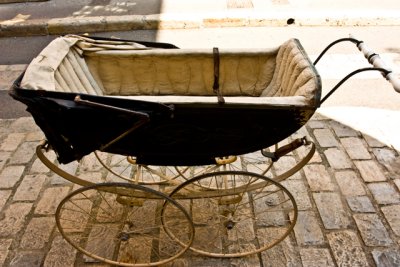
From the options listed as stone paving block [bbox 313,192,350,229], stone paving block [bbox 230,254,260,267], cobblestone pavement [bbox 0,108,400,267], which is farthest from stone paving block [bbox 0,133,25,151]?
stone paving block [bbox 313,192,350,229]

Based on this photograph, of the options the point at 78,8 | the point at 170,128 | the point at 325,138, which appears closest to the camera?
the point at 170,128

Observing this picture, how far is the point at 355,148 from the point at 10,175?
3.37m

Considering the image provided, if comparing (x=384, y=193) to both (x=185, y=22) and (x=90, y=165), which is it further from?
(x=185, y=22)

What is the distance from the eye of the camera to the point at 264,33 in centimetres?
597

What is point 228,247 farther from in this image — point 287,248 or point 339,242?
point 339,242

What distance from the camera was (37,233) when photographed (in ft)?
9.77

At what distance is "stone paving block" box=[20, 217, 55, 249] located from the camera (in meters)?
2.90

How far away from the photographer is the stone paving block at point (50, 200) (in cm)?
317

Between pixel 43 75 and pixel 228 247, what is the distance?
1.81 meters

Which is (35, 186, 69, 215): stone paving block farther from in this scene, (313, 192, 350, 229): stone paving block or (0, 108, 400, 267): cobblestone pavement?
(313, 192, 350, 229): stone paving block

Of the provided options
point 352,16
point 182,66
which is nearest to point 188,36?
point 352,16

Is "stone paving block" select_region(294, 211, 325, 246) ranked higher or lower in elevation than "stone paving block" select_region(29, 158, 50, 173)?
higher

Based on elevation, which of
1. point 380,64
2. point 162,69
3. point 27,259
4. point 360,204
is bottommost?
point 27,259

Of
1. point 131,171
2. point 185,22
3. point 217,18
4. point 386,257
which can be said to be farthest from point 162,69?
point 217,18
